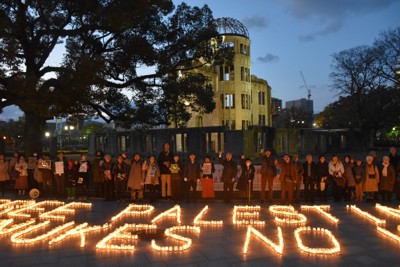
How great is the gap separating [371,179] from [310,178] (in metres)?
2.20

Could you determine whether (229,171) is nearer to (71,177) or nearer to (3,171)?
(71,177)

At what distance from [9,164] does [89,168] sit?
391cm

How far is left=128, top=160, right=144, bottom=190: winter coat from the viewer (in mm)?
14320

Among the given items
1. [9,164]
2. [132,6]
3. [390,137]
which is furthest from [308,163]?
[390,137]

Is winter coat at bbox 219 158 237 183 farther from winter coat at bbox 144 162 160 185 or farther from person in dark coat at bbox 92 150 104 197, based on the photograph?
person in dark coat at bbox 92 150 104 197

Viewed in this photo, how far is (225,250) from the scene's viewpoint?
26.5ft

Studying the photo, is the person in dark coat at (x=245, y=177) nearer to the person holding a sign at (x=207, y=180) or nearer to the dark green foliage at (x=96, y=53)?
the person holding a sign at (x=207, y=180)

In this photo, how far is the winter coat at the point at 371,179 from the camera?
547 inches

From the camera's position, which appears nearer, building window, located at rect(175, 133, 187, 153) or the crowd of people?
the crowd of people

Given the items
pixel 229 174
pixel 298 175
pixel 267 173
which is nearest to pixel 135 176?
pixel 229 174

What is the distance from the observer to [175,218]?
11398 mm

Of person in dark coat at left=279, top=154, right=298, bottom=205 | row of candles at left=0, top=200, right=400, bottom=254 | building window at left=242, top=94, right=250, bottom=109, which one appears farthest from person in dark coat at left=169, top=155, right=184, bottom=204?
building window at left=242, top=94, right=250, bottom=109

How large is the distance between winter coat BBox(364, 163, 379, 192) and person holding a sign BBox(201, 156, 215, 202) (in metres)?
5.60

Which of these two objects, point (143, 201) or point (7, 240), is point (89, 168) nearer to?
point (143, 201)
